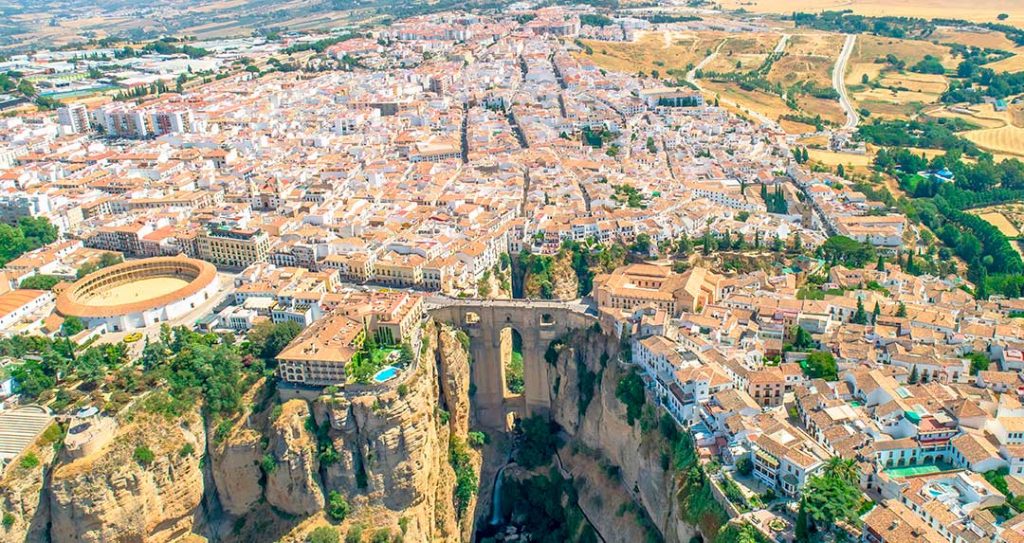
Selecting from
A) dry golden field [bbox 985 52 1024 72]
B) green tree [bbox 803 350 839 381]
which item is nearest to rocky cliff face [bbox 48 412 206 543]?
green tree [bbox 803 350 839 381]

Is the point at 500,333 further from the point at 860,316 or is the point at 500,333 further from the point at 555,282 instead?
the point at 860,316

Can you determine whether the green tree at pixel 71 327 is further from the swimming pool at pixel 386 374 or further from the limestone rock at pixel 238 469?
the swimming pool at pixel 386 374

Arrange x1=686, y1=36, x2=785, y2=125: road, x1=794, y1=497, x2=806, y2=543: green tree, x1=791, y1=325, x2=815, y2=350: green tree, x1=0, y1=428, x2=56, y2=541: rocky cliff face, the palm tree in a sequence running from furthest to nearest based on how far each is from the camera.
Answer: x1=686, y1=36, x2=785, y2=125: road < x1=791, y1=325, x2=815, y2=350: green tree < x1=0, y1=428, x2=56, y2=541: rocky cliff face < the palm tree < x1=794, y1=497, x2=806, y2=543: green tree

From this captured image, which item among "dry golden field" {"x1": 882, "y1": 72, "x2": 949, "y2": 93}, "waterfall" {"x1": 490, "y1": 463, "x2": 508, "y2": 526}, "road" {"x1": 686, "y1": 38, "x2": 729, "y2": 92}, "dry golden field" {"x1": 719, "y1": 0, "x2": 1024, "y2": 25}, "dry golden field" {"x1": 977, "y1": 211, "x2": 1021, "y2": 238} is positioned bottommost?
"waterfall" {"x1": 490, "y1": 463, "x2": 508, "y2": 526}

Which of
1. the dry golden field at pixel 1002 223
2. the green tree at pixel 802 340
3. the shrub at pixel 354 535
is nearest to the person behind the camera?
the shrub at pixel 354 535

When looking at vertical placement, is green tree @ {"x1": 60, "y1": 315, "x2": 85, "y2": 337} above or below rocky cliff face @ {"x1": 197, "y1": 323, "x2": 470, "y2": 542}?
above

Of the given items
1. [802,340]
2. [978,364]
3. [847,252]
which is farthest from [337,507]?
[847,252]

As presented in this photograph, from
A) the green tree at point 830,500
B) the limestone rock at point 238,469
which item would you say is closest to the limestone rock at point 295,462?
the limestone rock at point 238,469

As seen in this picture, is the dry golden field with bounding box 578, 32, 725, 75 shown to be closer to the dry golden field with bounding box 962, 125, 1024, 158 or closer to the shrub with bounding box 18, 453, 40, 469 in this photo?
the dry golden field with bounding box 962, 125, 1024, 158
